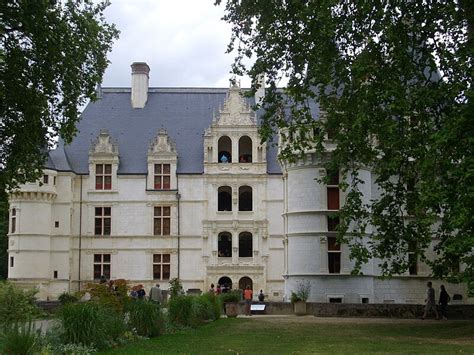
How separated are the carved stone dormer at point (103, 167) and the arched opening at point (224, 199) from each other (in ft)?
22.3

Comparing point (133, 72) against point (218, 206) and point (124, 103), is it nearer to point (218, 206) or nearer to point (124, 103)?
point (124, 103)

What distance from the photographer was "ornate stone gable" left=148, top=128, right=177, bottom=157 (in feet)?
157

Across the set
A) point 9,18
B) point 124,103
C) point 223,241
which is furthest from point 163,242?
point 9,18

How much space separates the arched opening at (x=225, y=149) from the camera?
48.5 m

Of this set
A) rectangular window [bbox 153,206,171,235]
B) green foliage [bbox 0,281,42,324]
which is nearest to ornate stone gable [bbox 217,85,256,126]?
rectangular window [bbox 153,206,171,235]

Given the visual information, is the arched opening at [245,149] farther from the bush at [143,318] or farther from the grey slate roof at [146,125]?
the bush at [143,318]

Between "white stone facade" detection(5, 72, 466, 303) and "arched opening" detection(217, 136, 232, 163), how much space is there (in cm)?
79

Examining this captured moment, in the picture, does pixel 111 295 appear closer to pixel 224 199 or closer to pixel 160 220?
pixel 160 220

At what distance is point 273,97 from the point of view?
75.4ft

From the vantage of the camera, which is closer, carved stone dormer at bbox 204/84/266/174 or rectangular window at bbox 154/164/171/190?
carved stone dormer at bbox 204/84/266/174

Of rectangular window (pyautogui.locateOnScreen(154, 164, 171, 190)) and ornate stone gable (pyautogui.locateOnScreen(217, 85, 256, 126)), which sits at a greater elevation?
ornate stone gable (pyautogui.locateOnScreen(217, 85, 256, 126))

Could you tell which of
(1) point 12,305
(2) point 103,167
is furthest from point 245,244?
(1) point 12,305

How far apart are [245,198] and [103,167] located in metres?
9.37

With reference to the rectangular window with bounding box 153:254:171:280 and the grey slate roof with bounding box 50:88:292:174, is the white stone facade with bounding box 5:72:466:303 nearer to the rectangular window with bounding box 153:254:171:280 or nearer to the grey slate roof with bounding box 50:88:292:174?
the rectangular window with bounding box 153:254:171:280
